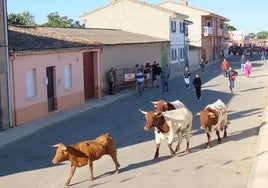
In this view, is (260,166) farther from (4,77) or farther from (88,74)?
(88,74)

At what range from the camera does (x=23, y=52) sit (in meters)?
18.5

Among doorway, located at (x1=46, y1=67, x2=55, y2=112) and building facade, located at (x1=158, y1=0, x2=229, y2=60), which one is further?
building facade, located at (x1=158, y1=0, x2=229, y2=60)

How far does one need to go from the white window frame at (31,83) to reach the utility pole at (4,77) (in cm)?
172

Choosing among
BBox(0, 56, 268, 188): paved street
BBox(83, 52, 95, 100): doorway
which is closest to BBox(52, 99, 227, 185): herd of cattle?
BBox(0, 56, 268, 188): paved street

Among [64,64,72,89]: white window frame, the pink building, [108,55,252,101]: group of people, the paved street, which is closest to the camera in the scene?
the paved street

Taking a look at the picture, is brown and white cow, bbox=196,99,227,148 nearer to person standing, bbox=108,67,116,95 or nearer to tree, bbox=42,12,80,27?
person standing, bbox=108,67,116,95

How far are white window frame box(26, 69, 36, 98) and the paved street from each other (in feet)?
6.00

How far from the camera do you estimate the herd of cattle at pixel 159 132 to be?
10195 mm

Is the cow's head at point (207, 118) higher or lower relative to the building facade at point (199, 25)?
lower

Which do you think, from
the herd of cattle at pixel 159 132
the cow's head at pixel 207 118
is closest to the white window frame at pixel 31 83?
the herd of cattle at pixel 159 132

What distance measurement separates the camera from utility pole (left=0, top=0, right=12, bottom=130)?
17.3 meters

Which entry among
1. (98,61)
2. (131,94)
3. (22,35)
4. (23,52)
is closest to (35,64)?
(23,52)

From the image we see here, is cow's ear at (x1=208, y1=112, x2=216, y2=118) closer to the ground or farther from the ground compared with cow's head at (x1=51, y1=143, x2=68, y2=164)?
farther from the ground

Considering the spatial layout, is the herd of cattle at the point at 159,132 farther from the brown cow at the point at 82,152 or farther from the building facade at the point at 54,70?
the building facade at the point at 54,70
